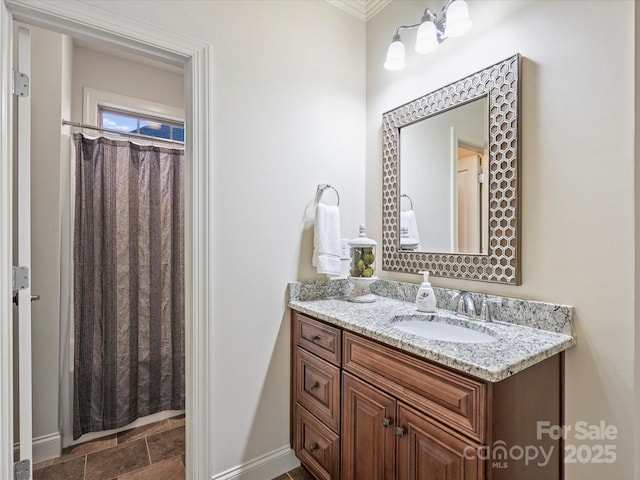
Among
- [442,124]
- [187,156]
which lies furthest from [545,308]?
[187,156]

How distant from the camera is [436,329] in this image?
1399 millimetres

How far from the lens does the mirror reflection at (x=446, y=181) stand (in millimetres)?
1418

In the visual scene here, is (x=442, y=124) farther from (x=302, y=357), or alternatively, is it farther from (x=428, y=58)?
(x=302, y=357)

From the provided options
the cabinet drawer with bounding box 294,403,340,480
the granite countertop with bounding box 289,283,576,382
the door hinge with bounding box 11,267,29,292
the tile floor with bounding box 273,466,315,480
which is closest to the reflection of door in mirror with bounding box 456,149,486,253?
the granite countertop with bounding box 289,283,576,382

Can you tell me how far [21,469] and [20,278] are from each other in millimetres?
758

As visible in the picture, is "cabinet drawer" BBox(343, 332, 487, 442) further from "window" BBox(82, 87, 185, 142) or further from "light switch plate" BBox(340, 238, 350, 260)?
"window" BBox(82, 87, 185, 142)

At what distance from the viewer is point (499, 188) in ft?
4.37

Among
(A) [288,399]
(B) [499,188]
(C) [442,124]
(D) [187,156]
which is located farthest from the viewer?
(A) [288,399]

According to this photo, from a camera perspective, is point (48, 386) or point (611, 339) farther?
point (48, 386)

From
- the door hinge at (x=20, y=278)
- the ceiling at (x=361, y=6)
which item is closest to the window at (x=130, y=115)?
the door hinge at (x=20, y=278)

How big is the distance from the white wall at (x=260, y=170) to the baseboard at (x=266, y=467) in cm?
3

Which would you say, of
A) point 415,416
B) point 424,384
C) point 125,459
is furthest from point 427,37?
point 125,459

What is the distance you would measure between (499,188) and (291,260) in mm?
1050

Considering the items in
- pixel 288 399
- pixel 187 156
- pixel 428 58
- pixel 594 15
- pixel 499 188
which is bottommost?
pixel 288 399
